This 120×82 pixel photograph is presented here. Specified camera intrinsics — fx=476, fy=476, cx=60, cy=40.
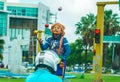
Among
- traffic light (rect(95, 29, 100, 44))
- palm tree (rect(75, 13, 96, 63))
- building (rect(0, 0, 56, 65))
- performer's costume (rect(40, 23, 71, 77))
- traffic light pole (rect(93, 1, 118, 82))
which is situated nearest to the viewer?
performer's costume (rect(40, 23, 71, 77))

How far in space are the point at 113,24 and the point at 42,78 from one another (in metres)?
71.5

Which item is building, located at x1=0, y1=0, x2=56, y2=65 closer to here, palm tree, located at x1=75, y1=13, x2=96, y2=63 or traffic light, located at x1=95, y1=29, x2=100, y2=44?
palm tree, located at x1=75, y1=13, x2=96, y2=63

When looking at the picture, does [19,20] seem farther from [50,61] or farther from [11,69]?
[50,61]

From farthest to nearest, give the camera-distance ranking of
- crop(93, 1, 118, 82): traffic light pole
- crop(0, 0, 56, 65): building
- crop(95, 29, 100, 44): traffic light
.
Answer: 1. crop(0, 0, 56, 65): building
2. crop(93, 1, 118, 82): traffic light pole
3. crop(95, 29, 100, 44): traffic light

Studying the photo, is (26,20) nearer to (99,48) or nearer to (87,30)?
(87,30)

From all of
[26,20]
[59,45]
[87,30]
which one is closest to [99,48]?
[59,45]

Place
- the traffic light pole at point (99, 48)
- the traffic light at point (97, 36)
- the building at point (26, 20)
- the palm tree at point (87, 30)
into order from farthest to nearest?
1. the building at point (26, 20)
2. the palm tree at point (87, 30)
3. the traffic light pole at point (99, 48)
4. the traffic light at point (97, 36)

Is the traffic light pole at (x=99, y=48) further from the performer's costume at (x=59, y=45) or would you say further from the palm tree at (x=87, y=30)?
the palm tree at (x=87, y=30)

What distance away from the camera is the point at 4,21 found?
105562 millimetres

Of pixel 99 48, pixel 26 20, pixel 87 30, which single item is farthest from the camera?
pixel 26 20

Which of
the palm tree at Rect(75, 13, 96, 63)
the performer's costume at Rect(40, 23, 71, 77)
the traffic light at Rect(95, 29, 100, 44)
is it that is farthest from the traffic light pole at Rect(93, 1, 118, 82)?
the palm tree at Rect(75, 13, 96, 63)

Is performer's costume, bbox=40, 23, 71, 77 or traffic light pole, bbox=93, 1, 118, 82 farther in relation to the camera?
traffic light pole, bbox=93, 1, 118, 82

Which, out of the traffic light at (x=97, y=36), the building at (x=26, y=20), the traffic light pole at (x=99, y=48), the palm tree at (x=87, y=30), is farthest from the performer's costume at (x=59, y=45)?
the building at (x=26, y=20)

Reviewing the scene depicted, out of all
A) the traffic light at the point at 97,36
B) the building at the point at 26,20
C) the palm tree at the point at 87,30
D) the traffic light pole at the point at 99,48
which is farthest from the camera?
the building at the point at 26,20
